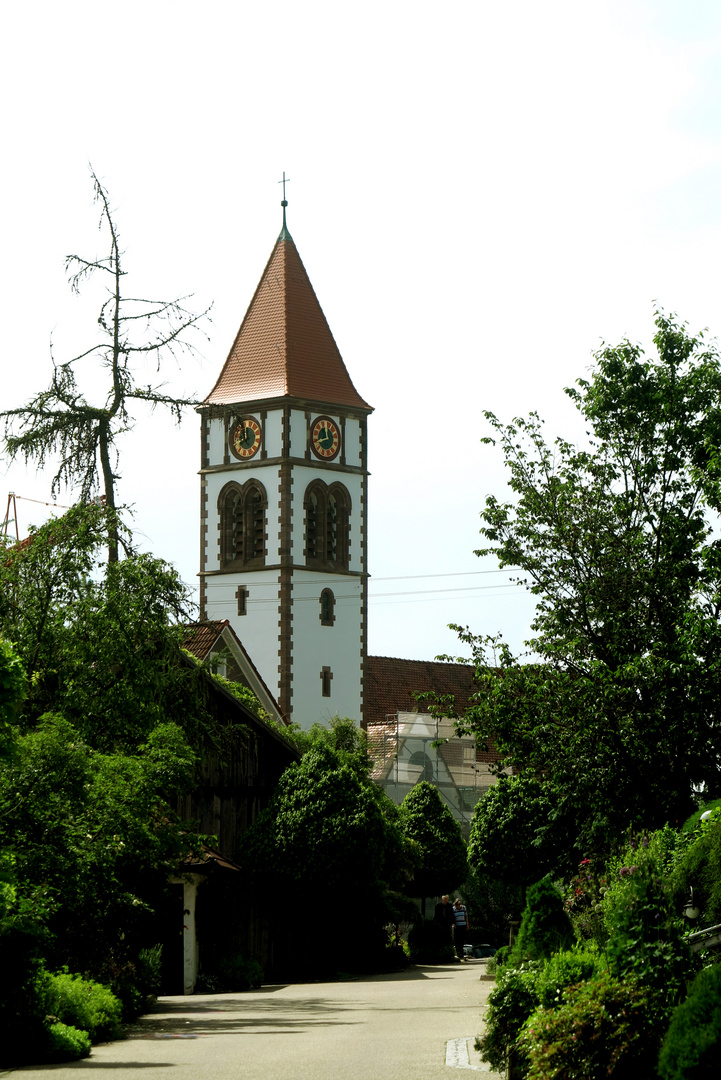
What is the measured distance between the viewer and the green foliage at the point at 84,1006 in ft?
52.0

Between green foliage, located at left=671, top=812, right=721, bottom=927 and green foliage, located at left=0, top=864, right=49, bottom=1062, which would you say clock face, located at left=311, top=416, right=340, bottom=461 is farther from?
green foliage, located at left=671, top=812, right=721, bottom=927

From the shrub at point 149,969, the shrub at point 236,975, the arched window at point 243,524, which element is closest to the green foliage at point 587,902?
the shrub at point 149,969

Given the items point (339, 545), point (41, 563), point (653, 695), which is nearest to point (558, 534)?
point (653, 695)

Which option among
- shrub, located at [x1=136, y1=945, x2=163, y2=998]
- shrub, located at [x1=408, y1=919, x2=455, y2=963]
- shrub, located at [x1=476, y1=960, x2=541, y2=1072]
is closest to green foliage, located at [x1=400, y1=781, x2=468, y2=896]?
shrub, located at [x1=408, y1=919, x2=455, y2=963]

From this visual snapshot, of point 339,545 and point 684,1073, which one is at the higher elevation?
point 339,545

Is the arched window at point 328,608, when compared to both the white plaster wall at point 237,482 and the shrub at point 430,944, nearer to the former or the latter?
the white plaster wall at point 237,482

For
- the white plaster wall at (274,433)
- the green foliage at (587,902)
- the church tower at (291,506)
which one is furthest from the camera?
the white plaster wall at (274,433)

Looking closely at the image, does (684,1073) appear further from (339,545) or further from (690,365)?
(339,545)

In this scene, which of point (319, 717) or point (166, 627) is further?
point (319, 717)

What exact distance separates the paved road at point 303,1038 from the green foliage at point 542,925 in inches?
45.5

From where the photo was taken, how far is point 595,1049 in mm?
10547

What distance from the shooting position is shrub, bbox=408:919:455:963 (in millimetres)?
35750

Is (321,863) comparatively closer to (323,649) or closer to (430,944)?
(430,944)

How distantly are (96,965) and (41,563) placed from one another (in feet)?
17.2
